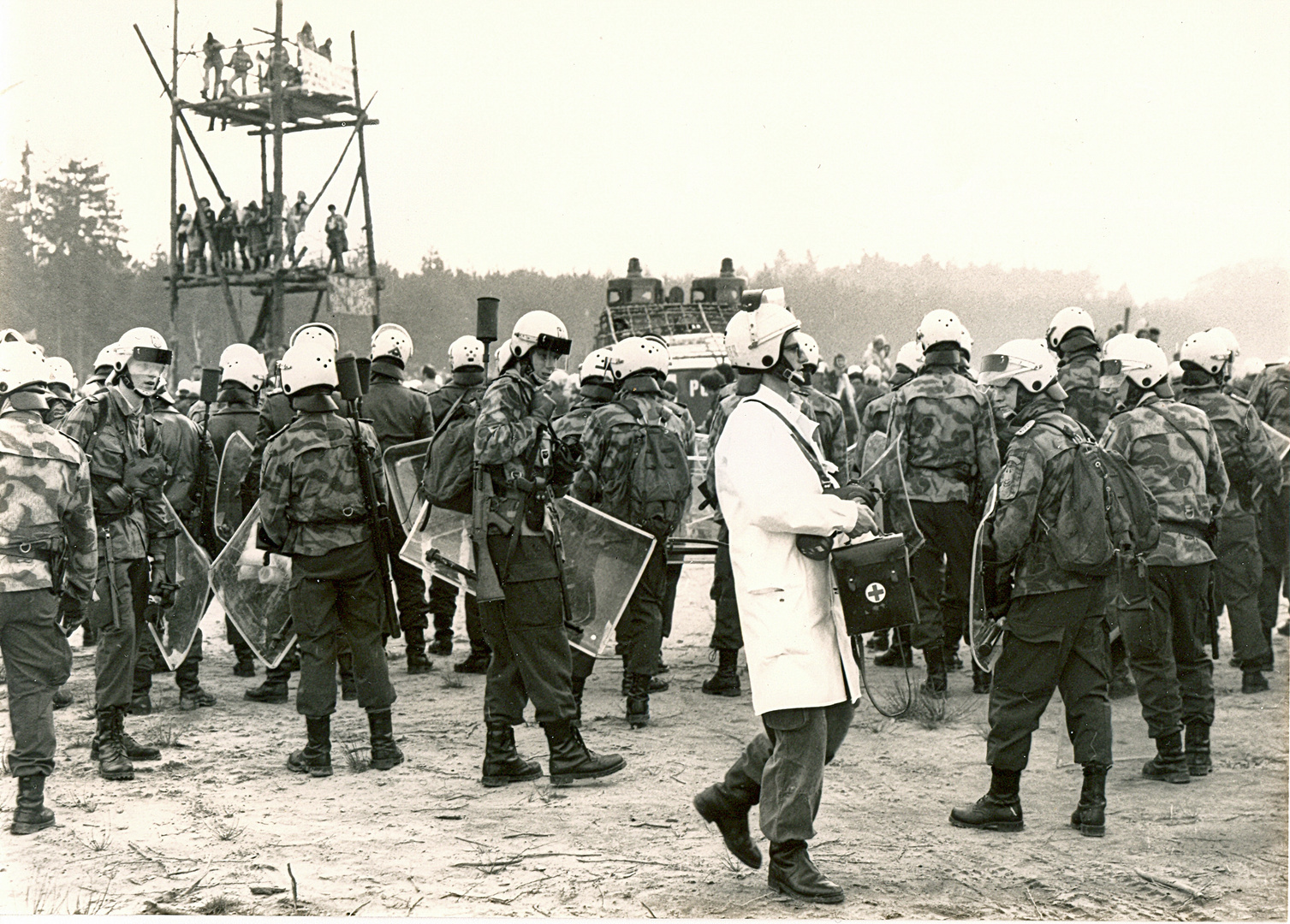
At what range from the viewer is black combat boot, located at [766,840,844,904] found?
397 centimetres

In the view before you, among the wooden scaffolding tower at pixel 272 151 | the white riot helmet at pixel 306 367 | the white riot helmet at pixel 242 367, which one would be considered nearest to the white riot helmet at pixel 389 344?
the white riot helmet at pixel 242 367

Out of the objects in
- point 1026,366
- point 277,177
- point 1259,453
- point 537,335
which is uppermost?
point 277,177

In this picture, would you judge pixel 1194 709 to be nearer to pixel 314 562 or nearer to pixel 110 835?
pixel 314 562

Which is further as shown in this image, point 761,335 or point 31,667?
point 31,667

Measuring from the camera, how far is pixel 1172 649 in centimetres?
549

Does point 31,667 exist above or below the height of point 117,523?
below

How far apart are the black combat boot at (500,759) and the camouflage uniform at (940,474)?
8.71 ft

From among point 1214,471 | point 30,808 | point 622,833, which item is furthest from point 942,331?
point 30,808

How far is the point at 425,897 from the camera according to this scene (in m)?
4.12

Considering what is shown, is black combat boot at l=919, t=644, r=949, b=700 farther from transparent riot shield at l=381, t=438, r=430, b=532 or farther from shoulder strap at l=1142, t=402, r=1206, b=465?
transparent riot shield at l=381, t=438, r=430, b=532

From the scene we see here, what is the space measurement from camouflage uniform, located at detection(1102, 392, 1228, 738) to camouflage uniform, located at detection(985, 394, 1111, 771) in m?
0.82

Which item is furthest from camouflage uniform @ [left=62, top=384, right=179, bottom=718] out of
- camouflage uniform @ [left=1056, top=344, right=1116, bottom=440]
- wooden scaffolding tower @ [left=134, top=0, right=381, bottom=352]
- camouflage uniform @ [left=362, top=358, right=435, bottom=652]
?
camouflage uniform @ [left=1056, top=344, right=1116, bottom=440]

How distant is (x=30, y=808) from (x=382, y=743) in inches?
61.2

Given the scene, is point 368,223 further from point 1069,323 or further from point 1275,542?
point 1275,542
